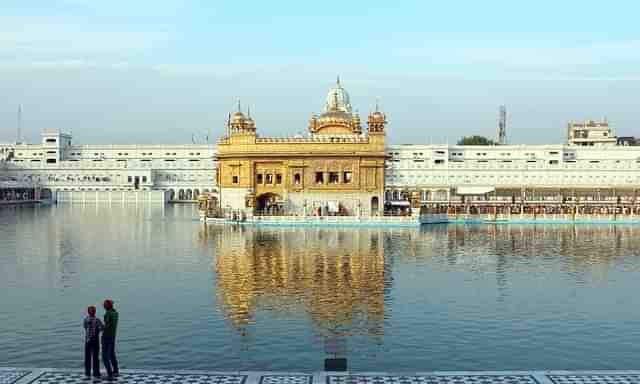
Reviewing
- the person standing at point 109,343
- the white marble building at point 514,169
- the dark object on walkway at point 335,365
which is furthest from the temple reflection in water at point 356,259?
the white marble building at point 514,169

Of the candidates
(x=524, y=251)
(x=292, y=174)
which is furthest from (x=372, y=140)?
(x=524, y=251)

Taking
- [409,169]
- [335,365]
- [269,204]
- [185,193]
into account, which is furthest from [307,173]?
[185,193]

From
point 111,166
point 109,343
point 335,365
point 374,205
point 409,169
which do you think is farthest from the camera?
point 111,166

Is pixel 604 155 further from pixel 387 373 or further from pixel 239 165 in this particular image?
pixel 387 373

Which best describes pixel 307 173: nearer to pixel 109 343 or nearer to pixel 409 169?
pixel 109 343

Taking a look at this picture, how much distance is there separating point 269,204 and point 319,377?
140ft

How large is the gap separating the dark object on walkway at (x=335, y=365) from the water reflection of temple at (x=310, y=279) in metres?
3.21

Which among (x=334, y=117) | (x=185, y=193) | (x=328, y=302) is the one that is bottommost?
(x=328, y=302)

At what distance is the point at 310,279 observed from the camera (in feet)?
81.9

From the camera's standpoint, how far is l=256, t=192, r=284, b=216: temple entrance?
173ft

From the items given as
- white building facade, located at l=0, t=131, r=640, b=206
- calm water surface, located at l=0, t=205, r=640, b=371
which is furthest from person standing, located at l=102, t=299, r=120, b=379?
white building facade, located at l=0, t=131, r=640, b=206

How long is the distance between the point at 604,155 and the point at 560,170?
14.3 metres

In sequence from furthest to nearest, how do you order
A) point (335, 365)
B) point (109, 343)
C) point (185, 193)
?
point (185, 193) < point (335, 365) < point (109, 343)

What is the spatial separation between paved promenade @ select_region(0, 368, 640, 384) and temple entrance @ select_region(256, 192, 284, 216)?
127 feet
